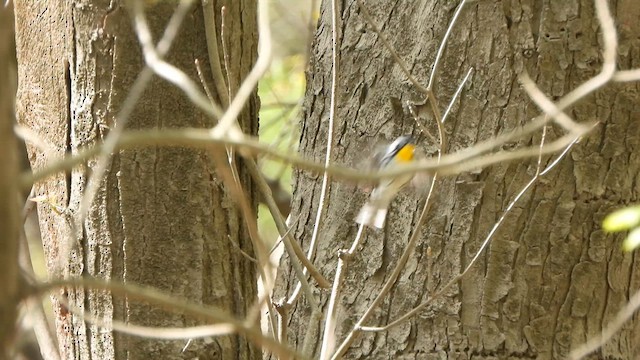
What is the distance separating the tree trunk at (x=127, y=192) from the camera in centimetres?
193

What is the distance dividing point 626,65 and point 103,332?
1.40 m

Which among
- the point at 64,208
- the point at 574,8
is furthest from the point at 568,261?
the point at 64,208

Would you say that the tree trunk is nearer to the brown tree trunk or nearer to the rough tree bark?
the rough tree bark

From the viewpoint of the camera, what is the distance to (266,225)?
18.9 feet

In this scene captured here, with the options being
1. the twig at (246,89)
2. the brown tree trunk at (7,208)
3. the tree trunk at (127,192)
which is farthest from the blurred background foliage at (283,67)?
the brown tree trunk at (7,208)

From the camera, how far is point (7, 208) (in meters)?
0.90

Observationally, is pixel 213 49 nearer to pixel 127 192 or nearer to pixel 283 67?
pixel 127 192

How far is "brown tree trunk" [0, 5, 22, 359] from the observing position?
0.89 m

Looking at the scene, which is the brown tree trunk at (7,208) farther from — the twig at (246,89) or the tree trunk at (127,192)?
the tree trunk at (127,192)

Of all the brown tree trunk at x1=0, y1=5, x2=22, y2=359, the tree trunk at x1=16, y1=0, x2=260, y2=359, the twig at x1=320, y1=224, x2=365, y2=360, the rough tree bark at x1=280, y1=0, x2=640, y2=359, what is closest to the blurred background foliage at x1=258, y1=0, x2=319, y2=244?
the rough tree bark at x1=280, y1=0, x2=640, y2=359

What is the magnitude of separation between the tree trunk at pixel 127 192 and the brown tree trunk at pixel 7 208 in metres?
0.99

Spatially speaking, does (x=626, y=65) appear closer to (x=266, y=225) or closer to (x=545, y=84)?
Answer: (x=545, y=84)

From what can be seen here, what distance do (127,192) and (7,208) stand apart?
40.8 inches

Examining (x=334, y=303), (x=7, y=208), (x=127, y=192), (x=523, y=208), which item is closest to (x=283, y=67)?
(x=523, y=208)
